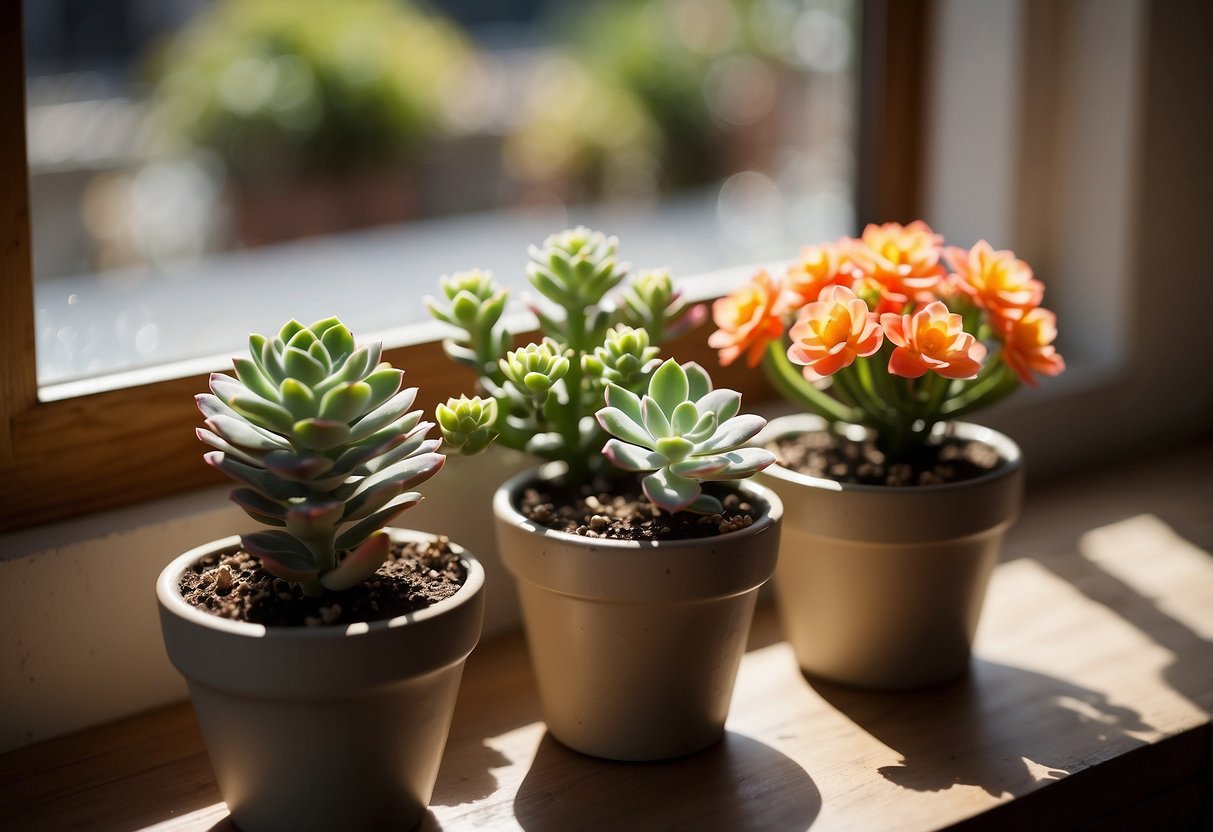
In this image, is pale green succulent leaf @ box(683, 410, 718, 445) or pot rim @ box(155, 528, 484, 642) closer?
pot rim @ box(155, 528, 484, 642)

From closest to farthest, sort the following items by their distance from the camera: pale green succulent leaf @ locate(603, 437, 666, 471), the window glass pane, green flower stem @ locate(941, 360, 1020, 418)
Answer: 1. pale green succulent leaf @ locate(603, 437, 666, 471)
2. green flower stem @ locate(941, 360, 1020, 418)
3. the window glass pane

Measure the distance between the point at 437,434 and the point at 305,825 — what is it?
489mm

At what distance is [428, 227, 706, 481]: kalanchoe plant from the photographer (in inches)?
36.8

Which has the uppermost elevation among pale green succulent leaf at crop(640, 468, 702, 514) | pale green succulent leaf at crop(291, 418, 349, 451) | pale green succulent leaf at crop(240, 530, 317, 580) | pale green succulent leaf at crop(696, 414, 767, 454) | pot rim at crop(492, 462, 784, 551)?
pale green succulent leaf at crop(291, 418, 349, 451)

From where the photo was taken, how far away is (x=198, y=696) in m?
0.76

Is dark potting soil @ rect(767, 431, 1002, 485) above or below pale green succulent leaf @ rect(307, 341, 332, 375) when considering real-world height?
below

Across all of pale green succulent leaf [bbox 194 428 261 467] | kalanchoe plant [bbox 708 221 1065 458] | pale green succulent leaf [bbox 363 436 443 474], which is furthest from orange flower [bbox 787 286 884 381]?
pale green succulent leaf [bbox 194 428 261 467]

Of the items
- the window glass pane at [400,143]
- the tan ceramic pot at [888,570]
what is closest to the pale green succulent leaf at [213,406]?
the tan ceramic pot at [888,570]

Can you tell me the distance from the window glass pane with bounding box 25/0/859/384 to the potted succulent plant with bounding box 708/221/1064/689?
2.17m

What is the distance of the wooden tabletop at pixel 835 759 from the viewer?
84cm

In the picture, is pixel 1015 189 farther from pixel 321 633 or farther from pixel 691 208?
pixel 691 208

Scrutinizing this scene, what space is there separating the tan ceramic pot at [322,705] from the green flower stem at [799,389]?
1.27 ft

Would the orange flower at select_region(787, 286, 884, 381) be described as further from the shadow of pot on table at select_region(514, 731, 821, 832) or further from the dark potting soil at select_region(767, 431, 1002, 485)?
the shadow of pot on table at select_region(514, 731, 821, 832)

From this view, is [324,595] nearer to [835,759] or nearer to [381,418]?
[381,418]
